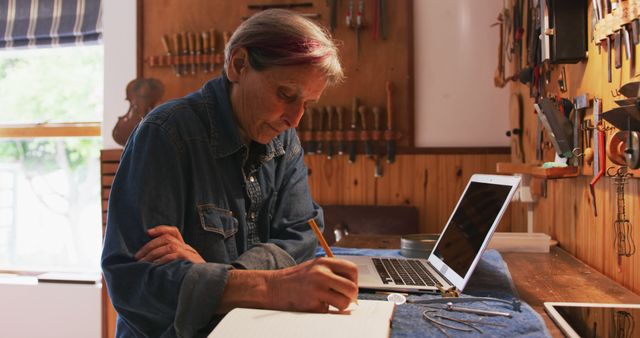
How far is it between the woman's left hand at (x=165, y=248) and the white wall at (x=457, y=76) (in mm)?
2350

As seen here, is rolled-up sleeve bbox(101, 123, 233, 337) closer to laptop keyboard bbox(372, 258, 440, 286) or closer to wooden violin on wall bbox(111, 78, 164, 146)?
laptop keyboard bbox(372, 258, 440, 286)

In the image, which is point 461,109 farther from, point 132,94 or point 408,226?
point 132,94

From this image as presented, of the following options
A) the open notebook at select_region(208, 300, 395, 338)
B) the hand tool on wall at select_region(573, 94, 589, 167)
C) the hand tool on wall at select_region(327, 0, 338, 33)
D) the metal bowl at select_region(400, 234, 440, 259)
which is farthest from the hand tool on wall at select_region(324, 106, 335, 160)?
the open notebook at select_region(208, 300, 395, 338)

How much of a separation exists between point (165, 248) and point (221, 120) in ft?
1.16

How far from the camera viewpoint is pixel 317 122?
3402 millimetres

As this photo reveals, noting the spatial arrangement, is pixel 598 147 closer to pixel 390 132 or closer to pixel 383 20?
pixel 390 132

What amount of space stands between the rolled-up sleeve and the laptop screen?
589 millimetres

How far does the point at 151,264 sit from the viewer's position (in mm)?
1071

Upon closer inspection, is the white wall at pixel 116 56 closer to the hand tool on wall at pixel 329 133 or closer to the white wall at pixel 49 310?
the white wall at pixel 49 310

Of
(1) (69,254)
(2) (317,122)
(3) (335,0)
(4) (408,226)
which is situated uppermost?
(3) (335,0)

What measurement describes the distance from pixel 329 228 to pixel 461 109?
992mm

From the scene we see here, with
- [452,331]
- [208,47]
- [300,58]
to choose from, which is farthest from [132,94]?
[452,331]

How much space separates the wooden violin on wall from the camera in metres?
3.12

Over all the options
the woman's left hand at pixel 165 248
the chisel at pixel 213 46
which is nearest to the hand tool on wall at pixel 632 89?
the woman's left hand at pixel 165 248
